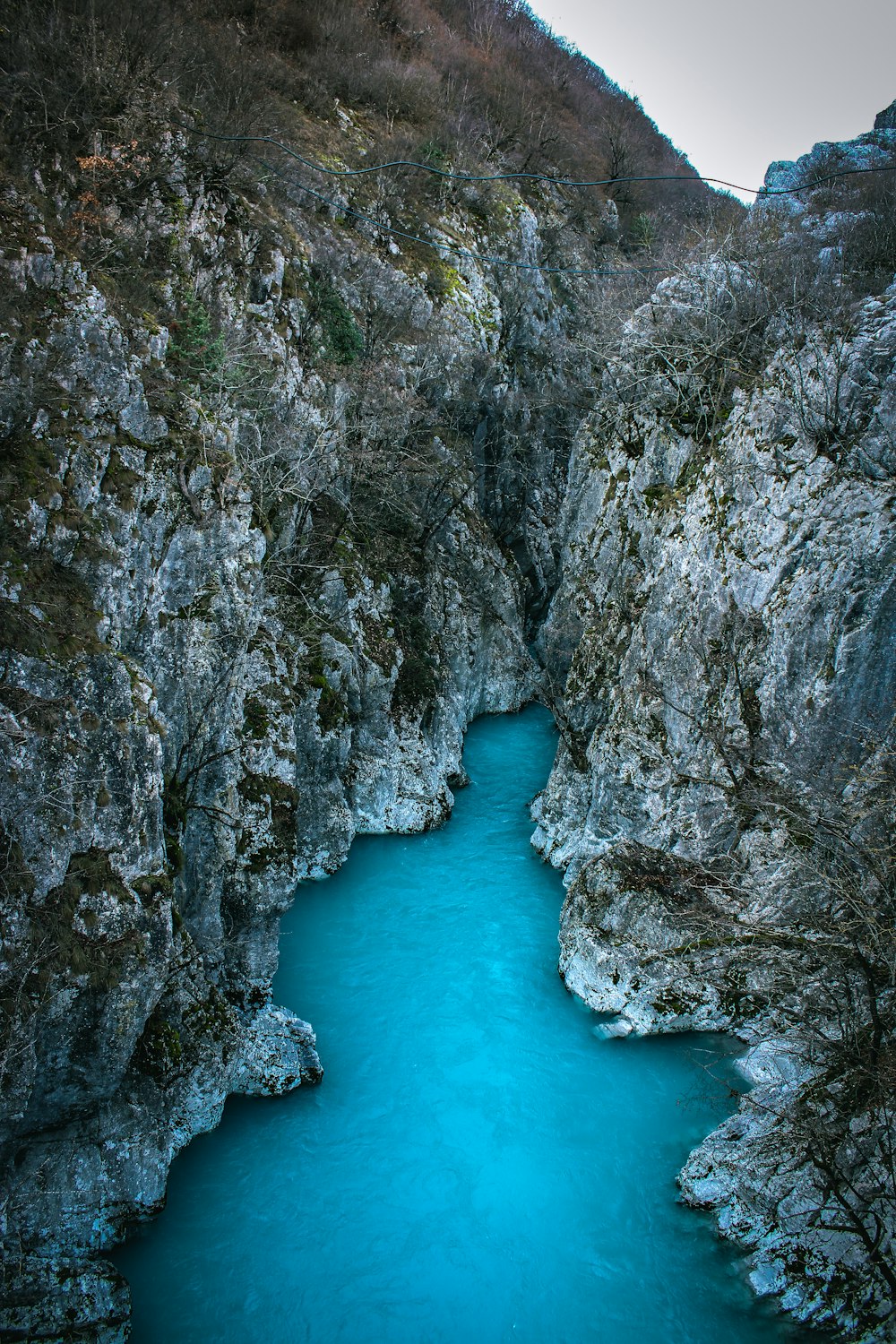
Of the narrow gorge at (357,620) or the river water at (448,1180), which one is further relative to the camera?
the river water at (448,1180)

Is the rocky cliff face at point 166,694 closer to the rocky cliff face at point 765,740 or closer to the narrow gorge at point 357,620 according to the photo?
the narrow gorge at point 357,620

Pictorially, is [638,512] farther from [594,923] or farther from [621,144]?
[621,144]

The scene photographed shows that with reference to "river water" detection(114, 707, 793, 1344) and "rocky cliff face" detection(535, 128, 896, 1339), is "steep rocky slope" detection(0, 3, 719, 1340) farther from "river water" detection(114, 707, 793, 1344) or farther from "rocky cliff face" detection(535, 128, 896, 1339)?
"rocky cliff face" detection(535, 128, 896, 1339)

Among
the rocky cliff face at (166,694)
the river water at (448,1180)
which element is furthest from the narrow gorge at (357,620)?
the river water at (448,1180)

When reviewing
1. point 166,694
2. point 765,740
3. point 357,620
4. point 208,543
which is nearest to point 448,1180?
point 166,694

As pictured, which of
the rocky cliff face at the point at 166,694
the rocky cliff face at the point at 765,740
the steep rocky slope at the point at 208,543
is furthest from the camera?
the rocky cliff face at the point at 765,740

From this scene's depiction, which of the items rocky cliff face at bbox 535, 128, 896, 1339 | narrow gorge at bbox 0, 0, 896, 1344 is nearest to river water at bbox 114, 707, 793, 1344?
narrow gorge at bbox 0, 0, 896, 1344
